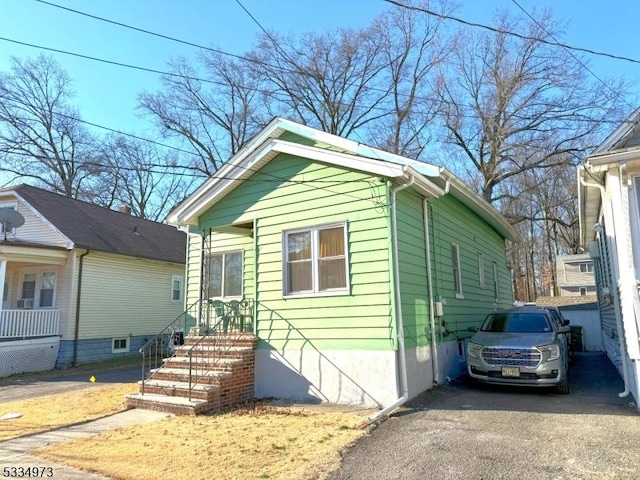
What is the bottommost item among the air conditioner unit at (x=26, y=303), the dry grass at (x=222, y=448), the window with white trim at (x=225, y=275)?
the dry grass at (x=222, y=448)

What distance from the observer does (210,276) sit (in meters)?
11.2

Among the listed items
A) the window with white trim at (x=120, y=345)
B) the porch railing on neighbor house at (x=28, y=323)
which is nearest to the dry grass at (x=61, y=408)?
the porch railing on neighbor house at (x=28, y=323)

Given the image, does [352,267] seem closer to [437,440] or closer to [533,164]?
[437,440]

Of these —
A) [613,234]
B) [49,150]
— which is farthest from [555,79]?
[49,150]

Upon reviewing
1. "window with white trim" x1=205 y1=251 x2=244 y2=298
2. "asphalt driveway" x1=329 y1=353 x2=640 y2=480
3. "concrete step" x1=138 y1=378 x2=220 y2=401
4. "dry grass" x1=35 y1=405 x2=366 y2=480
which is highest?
"window with white trim" x1=205 y1=251 x2=244 y2=298

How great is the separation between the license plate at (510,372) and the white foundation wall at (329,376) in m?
2.35

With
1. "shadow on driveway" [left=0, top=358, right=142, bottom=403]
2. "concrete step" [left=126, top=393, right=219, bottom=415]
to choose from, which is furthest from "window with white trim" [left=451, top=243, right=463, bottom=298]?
"shadow on driveway" [left=0, top=358, right=142, bottom=403]

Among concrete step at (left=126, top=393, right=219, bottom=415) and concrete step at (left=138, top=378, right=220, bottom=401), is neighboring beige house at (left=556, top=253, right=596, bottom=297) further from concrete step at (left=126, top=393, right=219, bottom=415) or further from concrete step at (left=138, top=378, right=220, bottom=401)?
concrete step at (left=126, top=393, right=219, bottom=415)

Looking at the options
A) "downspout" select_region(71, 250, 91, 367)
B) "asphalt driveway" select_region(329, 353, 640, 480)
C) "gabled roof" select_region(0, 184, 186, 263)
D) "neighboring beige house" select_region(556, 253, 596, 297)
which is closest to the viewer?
"asphalt driveway" select_region(329, 353, 640, 480)

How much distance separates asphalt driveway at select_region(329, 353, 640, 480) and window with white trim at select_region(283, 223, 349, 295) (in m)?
2.64

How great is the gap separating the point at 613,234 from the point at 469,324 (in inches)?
199

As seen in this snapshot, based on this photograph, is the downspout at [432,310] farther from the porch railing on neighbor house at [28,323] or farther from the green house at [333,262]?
the porch railing on neighbor house at [28,323]

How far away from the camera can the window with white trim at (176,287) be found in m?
21.5

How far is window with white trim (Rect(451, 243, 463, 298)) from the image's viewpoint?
37.5ft
